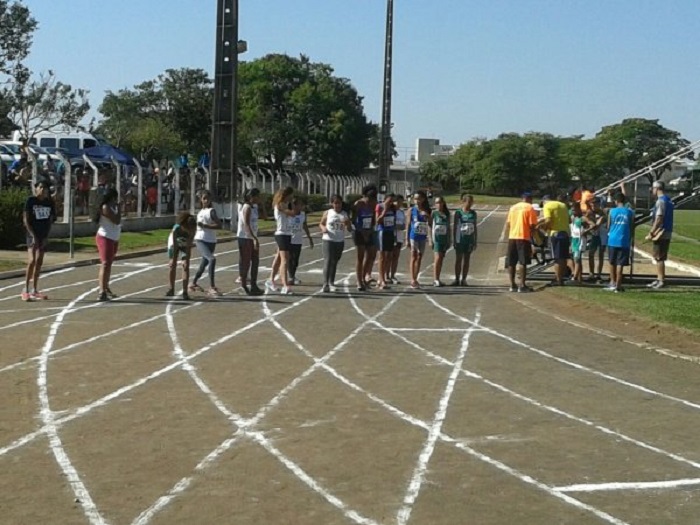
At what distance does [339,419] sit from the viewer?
8.20 m

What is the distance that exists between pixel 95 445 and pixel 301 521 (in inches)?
86.0

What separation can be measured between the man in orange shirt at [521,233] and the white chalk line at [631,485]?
11612 mm

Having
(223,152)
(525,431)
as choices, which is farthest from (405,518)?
(223,152)

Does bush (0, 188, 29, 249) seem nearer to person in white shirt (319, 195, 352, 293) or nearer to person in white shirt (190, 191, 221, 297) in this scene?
person in white shirt (190, 191, 221, 297)

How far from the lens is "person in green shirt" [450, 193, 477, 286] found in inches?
763

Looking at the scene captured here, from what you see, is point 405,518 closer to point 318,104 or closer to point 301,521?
point 301,521

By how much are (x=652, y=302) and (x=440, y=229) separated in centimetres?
462

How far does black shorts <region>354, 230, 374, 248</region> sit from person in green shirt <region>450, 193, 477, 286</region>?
1823 mm

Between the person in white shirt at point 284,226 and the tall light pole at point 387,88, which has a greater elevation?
the tall light pole at point 387,88

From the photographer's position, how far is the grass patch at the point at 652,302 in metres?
14.0

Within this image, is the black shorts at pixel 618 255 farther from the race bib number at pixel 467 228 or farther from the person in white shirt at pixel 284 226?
the person in white shirt at pixel 284 226

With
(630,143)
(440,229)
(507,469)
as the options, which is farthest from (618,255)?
(630,143)

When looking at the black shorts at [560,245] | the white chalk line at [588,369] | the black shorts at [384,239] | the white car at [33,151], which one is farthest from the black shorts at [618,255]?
the white car at [33,151]

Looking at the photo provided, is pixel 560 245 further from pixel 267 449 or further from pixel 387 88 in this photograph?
pixel 387 88
